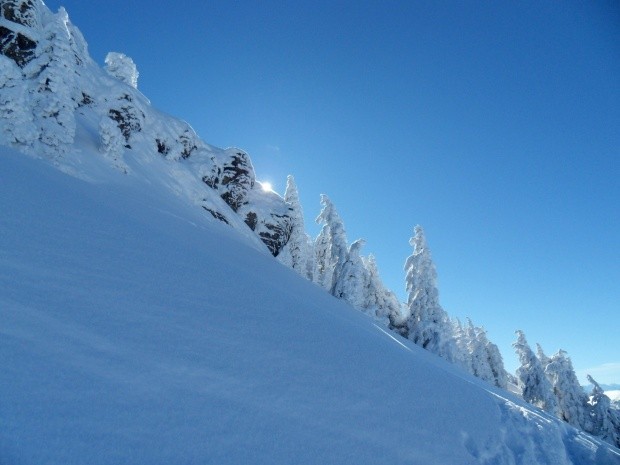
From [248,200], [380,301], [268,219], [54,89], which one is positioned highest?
[248,200]

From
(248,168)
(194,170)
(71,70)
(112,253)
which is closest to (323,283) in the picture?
(248,168)

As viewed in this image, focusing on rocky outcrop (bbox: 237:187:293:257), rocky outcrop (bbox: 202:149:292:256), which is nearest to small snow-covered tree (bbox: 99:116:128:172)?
rocky outcrop (bbox: 202:149:292:256)

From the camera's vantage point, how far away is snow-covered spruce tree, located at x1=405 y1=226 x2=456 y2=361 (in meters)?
28.1

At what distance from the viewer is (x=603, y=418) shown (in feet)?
105

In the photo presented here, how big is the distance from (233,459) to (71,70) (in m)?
24.4

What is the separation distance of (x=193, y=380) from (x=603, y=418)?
4337 cm

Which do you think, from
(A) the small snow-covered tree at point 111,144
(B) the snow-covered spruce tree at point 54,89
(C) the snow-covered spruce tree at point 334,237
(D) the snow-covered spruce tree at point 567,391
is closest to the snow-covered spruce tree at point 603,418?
(D) the snow-covered spruce tree at point 567,391

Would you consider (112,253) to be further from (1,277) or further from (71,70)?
(71,70)

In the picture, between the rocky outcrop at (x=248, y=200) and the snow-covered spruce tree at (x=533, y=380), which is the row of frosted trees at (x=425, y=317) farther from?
the rocky outcrop at (x=248, y=200)

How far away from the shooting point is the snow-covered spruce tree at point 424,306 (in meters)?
28.1

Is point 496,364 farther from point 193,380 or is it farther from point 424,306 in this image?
point 193,380

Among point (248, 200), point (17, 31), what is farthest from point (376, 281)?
point (17, 31)

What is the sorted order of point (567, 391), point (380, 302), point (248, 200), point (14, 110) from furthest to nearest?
point (380, 302), point (248, 200), point (567, 391), point (14, 110)

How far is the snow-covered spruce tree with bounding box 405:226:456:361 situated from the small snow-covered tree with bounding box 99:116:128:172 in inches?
927
